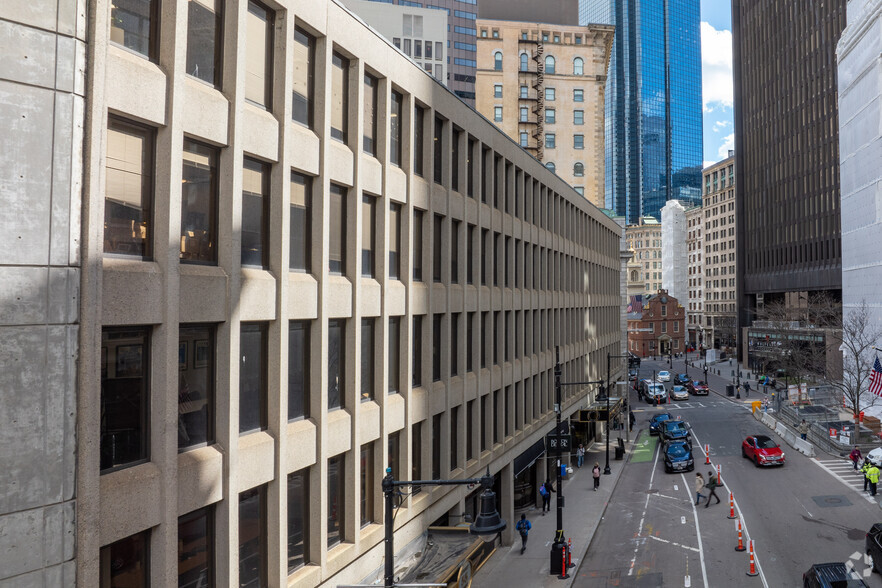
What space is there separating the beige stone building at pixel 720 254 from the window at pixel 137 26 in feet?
426

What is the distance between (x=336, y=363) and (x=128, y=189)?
649 cm

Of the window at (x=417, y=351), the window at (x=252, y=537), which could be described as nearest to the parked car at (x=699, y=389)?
the window at (x=417, y=351)

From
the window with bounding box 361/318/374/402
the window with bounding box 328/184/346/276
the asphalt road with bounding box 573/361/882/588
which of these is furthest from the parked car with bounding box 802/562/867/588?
the window with bounding box 328/184/346/276

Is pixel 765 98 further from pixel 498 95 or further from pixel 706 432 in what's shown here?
pixel 706 432

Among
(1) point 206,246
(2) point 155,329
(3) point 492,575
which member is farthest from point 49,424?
(3) point 492,575

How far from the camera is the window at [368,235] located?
16.1m

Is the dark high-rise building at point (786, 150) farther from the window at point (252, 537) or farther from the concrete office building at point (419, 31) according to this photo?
the window at point (252, 537)

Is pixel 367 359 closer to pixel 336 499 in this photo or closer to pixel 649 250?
pixel 336 499

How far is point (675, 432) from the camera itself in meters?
42.0

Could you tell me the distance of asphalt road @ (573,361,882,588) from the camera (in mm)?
21369

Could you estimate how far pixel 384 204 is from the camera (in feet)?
54.6

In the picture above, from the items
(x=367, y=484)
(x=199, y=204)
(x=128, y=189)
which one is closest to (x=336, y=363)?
(x=367, y=484)

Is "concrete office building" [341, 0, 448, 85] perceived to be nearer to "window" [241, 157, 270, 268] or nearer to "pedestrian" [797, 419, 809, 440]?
"pedestrian" [797, 419, 809, 440]

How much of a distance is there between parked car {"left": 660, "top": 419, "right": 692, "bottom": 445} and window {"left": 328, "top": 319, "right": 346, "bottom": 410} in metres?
30.6
